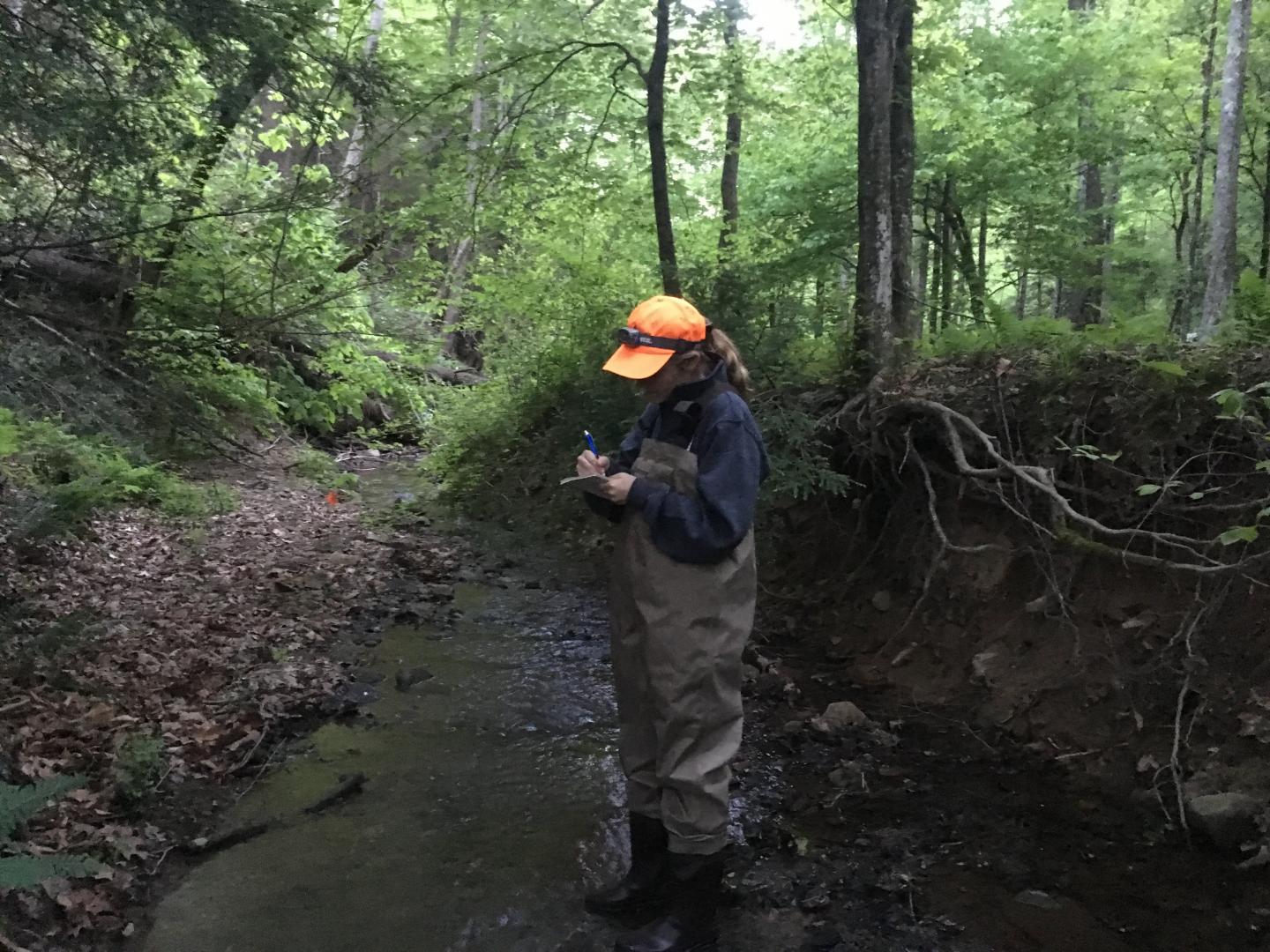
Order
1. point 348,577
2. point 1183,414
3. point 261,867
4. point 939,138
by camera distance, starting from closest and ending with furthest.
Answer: point 261,867, point 1183,414, point 348,577, point 939,138

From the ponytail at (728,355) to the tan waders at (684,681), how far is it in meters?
0.38

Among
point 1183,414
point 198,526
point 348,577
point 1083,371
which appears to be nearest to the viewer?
point 1183,414

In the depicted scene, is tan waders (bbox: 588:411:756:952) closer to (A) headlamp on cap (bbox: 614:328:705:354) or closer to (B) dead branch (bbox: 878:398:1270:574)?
(A) headlamp on cap (bbox: 614:328:705:354)

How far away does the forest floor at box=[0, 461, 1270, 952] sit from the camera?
3.36m

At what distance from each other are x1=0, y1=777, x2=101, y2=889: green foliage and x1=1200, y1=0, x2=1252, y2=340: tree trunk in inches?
510

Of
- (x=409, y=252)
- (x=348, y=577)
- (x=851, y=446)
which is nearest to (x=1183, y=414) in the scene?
(x=851, y=446)

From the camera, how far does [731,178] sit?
15.4 metres

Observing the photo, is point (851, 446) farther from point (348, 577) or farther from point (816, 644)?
point (348, 577)

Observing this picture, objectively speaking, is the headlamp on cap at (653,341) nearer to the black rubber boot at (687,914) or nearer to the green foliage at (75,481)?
the black rubber boot at (687,914)

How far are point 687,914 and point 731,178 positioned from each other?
46.7 ft

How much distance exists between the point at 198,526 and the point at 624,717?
7.44 meters

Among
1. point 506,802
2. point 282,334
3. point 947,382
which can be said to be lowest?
point 506,802

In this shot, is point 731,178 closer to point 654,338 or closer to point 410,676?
point 410,676

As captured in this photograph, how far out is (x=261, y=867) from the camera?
3.73m
